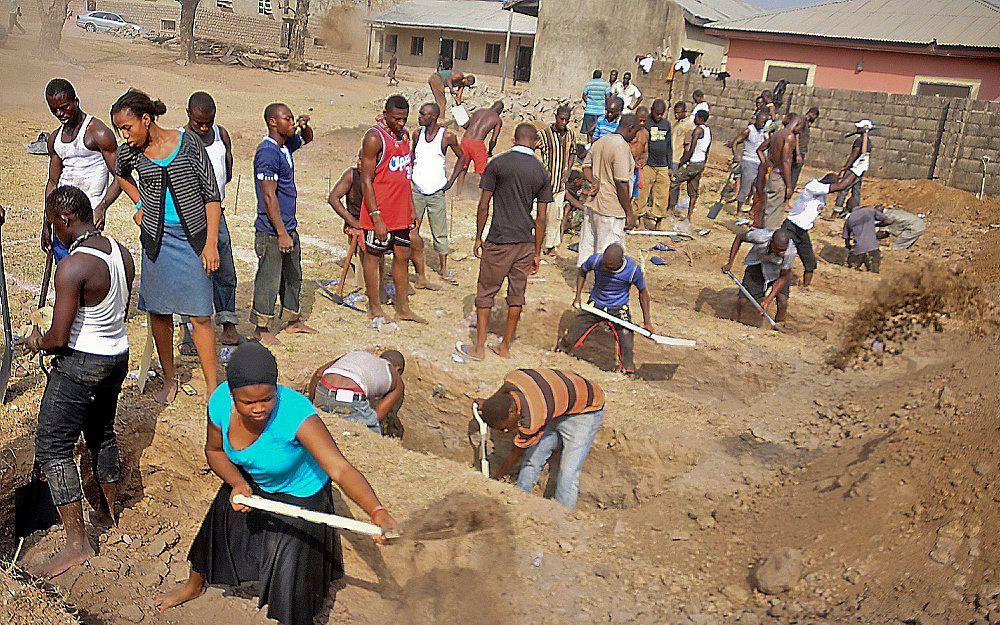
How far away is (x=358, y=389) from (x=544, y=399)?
46.6 inches

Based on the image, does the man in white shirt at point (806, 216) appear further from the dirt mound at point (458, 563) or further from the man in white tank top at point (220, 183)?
the man in white tank top at point (220, 183)

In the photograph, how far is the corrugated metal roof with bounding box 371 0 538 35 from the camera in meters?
32.7

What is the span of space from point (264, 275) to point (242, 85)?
22835 millimetres

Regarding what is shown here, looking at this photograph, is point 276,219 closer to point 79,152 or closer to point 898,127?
point 79,152

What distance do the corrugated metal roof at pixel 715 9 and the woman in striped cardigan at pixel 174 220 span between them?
1934 centimetres

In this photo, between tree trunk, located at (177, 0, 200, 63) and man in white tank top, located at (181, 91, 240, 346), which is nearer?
man in white tank top, located at (181, 91, 240, 346)

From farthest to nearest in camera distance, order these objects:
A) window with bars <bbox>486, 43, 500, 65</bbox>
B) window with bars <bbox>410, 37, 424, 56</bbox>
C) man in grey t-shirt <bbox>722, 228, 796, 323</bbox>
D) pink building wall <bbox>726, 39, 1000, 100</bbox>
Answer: window with bars <bbox>410, 37, 424, 56</bbox>, window with bars <bbox>486, 43, 500, 65</bbox>, pink building wall <bbox>726, 39, 1000, 100</bbox>, man in grey t-shirt <bbox>722, 228, 796, 323</bbox>

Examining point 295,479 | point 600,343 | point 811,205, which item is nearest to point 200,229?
point 295,479

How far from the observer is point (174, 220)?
4496 millimetres

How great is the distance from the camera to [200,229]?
4.56m

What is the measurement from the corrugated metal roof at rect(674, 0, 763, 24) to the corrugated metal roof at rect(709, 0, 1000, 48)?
1.95ft

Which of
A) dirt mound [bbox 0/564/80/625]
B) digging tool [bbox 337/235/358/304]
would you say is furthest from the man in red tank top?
dirt mound [bbox 0/564/80/625]

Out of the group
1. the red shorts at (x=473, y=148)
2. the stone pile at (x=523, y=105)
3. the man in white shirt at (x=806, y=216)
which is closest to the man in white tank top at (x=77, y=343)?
the red shorts at (x=473, y=148)

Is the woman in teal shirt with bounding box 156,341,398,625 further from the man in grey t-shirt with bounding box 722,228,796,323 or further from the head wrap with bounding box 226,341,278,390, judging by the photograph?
the man in grey t-shirt with bounding box 722,228,796,323
